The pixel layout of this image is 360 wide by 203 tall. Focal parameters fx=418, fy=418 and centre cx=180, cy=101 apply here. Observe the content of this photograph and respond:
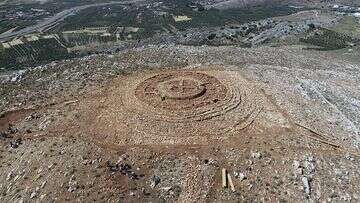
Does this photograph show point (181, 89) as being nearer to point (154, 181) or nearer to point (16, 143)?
point (154, 181)

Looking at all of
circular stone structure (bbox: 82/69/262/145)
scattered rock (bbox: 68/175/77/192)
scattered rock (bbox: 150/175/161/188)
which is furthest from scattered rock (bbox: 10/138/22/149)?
scattered rock (bbox: 150/175/161/188)

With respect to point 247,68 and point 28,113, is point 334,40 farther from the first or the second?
point 28,113

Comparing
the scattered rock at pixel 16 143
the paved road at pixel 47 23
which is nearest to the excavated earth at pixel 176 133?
the scattered rock at pixel 16 143

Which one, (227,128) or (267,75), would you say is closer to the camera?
(227,128)

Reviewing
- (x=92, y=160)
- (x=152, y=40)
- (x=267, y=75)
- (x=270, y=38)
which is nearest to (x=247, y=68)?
(x=267, y=75)

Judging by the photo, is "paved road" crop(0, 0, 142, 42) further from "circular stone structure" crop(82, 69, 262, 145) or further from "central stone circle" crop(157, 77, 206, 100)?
"central stone circle" crop(157, 77, 206, 100)

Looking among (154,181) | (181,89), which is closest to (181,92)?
(181,89)

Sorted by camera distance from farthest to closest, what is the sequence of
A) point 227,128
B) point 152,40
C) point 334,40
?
point 152,40, point 334,40, point 227,128
